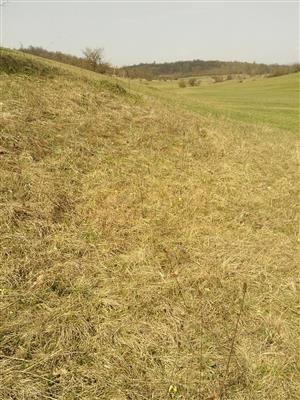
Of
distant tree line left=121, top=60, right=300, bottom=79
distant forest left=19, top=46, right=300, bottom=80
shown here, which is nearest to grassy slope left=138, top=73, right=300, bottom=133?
distant forest left=19, top=46, right=300, bottom=80

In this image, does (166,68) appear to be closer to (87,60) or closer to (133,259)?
(87,60)

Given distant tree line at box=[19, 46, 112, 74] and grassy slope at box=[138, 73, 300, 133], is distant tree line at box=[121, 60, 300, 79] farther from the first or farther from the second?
distant tree line at box=[19, 46, 112, 74]

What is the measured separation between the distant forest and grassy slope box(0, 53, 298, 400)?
10.2m

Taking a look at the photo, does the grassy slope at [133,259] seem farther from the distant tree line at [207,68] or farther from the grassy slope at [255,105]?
the distant tree line at [207,68]

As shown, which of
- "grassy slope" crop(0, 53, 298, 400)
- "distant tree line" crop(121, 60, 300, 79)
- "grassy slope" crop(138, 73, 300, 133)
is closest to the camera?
"grassy slope" crop(0, 53, 298, 400)

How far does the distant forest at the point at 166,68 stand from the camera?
26839mm

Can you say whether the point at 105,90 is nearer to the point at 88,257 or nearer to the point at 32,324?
the point at 88,257

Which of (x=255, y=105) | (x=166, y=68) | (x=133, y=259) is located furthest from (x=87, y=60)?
(x=166, y=68)

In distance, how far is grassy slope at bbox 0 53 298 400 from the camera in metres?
3.17

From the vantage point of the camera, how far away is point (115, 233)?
16.0 feet

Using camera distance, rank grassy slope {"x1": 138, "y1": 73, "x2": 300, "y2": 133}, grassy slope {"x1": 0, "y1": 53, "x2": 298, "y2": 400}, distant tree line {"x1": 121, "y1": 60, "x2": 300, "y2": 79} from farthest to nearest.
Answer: distant tree line {"x1": 121, "y1": 60, "x2": 300, "y2": 79} < grassy slope {"x1": 138, "y1": 73, "x2": 300, "y2": 133} < grassy slope {"x1": 0, "y1": 53, "x2": 298, "y2": 400}

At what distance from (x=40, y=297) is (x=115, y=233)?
1407 millimetres

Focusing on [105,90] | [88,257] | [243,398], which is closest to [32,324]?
[88,257]

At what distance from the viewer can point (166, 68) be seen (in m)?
142
